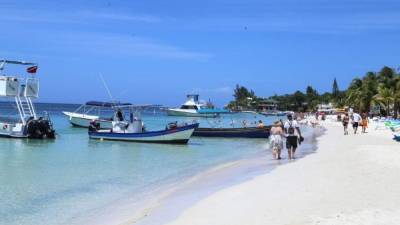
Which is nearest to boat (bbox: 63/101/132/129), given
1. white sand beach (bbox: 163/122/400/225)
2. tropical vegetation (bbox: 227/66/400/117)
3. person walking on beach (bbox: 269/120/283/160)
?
person walking on beach (bbox: 269/120/283/160)

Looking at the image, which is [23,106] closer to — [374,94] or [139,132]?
[139,132]

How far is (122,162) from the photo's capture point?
2389 cm

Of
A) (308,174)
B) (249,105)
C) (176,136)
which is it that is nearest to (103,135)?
(176,136)

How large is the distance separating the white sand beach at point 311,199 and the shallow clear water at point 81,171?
136 inches

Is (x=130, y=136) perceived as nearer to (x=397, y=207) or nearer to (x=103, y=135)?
(x=103, y=135)

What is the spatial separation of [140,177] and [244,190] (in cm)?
666

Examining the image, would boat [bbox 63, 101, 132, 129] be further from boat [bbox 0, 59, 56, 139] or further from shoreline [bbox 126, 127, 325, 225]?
shoreline [bbox 126, 127, 325, 225]

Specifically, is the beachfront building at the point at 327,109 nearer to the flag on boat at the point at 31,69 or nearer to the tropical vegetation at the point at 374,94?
the tropical vegetation at the point at 374,94

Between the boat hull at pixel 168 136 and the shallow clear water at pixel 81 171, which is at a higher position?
the boat hull at pixel 168 136

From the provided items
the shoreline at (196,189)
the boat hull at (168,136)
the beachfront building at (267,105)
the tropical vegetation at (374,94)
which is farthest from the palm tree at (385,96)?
the beachfront building at (267,105)

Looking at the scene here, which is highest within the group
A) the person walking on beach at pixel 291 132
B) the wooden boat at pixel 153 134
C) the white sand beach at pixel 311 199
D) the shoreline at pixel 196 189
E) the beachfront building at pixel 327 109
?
the beachfront building at pixel 327 109

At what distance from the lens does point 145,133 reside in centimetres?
3453

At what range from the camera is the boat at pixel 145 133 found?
3453 cm

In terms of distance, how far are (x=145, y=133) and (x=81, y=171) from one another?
1424 cm
